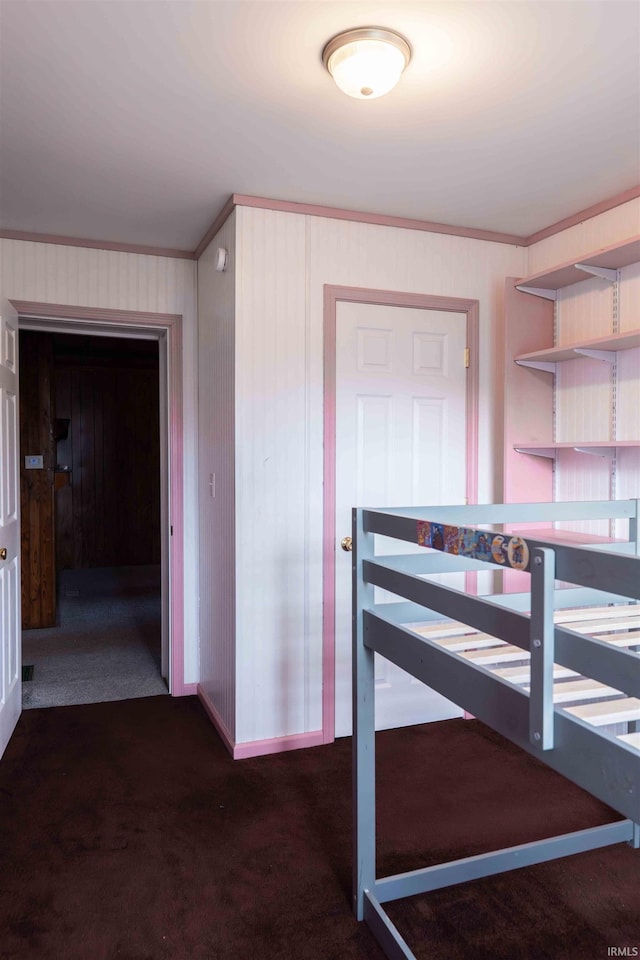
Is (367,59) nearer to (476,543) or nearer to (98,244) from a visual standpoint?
(476,543)

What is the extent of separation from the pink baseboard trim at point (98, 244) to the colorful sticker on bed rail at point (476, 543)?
252cm

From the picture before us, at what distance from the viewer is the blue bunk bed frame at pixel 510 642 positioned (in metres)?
1.11

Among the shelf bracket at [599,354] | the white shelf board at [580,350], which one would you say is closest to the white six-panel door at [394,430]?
the white shelf board at [580,350]

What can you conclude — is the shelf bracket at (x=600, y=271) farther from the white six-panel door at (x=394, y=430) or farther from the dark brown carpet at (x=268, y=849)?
the dark brown carpet at (x=268, y=849)

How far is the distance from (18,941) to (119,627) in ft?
10.7

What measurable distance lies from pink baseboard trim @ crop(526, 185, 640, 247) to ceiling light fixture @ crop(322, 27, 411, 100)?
1.35 metres

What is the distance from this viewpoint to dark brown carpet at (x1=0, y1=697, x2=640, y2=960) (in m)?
1.81

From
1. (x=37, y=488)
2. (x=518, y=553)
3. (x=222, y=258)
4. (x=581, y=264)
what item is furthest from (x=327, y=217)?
(x=37, y=488)

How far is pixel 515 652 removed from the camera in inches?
69.0

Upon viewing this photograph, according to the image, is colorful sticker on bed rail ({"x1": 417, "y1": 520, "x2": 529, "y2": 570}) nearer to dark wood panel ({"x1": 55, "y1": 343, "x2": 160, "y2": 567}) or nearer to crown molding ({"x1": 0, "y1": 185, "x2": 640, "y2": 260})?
crown molding ({"x1": 0, "y1": 185, "x2": 640, "y2": 260})

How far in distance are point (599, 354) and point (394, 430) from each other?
95cm

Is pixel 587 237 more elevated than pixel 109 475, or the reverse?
pixel 587 237

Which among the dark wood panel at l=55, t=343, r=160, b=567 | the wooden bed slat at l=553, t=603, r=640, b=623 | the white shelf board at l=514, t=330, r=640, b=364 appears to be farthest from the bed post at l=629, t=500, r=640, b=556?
the dark wood panel at l=55, t=343, r=160, b=567

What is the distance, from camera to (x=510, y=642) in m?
1.30
